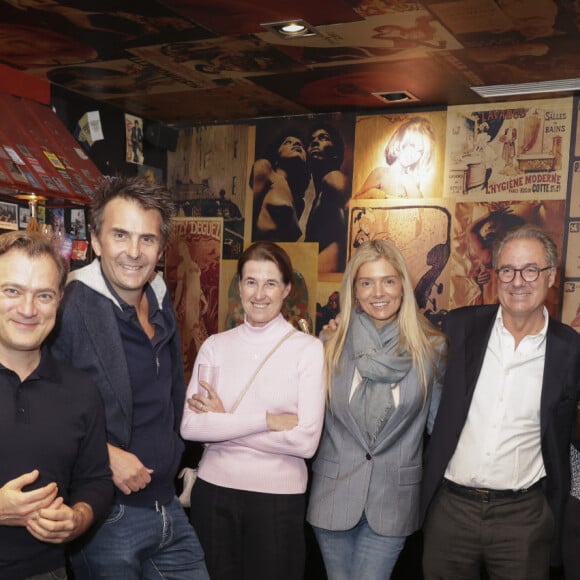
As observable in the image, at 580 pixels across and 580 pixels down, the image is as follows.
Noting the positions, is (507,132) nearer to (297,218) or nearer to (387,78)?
(387,78)

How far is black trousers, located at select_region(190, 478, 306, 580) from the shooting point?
8.14 feet

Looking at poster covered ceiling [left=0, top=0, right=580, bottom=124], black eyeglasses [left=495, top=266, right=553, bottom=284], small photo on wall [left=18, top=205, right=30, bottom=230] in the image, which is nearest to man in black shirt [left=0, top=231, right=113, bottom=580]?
black eyeglasses [left=495, top=266, right=553, bottom=284]

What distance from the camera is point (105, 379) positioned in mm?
2117

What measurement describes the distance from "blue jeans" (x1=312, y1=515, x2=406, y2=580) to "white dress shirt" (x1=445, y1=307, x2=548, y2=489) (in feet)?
1.11

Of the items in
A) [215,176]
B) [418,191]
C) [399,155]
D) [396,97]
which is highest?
[396,97]

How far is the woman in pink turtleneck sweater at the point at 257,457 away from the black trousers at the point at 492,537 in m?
0.52

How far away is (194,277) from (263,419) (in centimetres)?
388

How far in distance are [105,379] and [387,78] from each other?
321cm

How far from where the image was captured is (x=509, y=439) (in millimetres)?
2535

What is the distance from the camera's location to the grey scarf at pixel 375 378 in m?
2.60

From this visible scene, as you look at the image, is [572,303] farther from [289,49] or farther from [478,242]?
[289,49]

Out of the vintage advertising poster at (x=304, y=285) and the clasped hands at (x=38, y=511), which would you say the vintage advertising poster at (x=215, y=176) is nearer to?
the vintage advertising poster at (x=304, y=285)

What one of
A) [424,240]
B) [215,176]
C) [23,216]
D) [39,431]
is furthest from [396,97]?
[39,431]

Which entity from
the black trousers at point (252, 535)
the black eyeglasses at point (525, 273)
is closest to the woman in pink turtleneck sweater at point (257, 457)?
the black trousers at point (252, 535)
